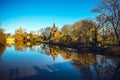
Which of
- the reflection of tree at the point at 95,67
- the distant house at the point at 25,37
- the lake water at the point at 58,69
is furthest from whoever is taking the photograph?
the distant house at the point at 25,37

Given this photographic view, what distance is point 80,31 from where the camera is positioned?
44.4 meters

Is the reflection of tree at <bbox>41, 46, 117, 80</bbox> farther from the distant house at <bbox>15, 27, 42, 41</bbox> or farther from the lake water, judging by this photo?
the distant house at <bbox>15, 27, 42, 41</bbox>

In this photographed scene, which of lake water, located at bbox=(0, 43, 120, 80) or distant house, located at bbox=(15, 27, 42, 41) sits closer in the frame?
lake water, located at bbox=(0, 43, 120, 80)

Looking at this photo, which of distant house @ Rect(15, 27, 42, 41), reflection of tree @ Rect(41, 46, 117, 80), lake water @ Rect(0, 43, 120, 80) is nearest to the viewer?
lake water @ Rect(0, 43, 120, 80)

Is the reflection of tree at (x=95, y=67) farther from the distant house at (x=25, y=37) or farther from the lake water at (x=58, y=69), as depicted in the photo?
the distant house at (x=25, y=37)

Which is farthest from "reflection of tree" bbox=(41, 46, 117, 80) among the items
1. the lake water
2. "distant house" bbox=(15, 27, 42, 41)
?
"distant house" bbox=(15, 27, 42, 41)

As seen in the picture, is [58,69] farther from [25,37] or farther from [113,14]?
[25,37]

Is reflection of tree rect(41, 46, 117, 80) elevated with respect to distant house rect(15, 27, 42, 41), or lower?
lower

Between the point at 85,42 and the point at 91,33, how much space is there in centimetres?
310

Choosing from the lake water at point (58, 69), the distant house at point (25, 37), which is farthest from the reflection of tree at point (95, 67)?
the distant house at point (25, 37)

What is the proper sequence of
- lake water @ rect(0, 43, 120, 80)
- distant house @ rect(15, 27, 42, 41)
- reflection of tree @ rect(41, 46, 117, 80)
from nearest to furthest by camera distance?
lake water @ rect(0, 43, 120, 80)
reflection of tree @ rect(41, 46, 117, 80)
distant house @ rect(15, 27, 42, 41)

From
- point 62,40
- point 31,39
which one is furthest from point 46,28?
point 62,40

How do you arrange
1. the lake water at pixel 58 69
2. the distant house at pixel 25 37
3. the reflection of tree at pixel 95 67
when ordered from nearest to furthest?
the lake water at pixel 58 69, the reflection of tree at pixel 95 67, the distant house at pixel 25 37

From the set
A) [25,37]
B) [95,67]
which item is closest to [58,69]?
[95,67]
